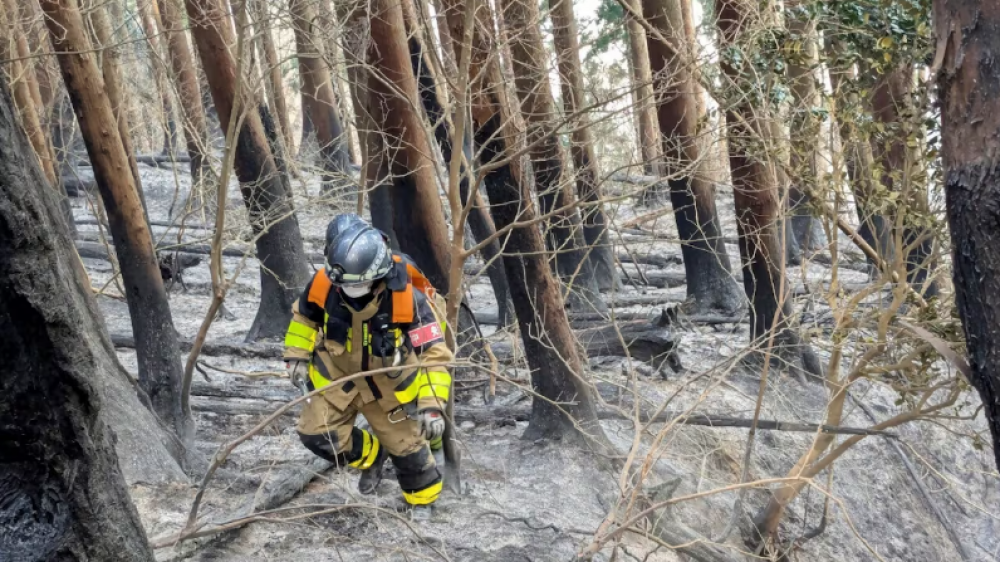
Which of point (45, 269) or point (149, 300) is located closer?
point (45, 269)

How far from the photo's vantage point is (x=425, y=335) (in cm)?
465

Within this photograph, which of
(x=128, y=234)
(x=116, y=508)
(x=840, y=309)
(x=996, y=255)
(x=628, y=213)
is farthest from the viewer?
(x=628, y=213)

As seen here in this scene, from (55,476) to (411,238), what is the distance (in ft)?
18.4

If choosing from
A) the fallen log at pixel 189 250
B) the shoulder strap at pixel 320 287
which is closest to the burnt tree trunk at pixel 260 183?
the shoulder strap at pixel 320 287

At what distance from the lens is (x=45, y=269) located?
2277 mm

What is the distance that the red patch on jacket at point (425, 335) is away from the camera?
15.2 feet

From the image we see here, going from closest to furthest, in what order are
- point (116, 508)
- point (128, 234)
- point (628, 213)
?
1. point (116, 508)
2. point (128, 234)
3. point (628, 213)

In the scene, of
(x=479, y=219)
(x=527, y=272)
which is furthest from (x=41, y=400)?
(x=479, y=219)

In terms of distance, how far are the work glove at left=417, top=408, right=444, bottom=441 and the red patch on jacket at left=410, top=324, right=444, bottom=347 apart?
0.42 metres

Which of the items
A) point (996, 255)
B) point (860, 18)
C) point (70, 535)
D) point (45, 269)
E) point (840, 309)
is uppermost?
point (860, 18)

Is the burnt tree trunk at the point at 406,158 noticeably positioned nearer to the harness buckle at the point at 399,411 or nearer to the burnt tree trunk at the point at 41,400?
the harness buckle at the point at 399,411

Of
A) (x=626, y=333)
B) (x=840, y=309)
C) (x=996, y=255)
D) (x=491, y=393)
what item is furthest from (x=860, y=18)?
(x=491, y=393)

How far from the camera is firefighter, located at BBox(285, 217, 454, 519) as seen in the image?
4.42m

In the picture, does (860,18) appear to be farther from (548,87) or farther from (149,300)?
(149,300)
